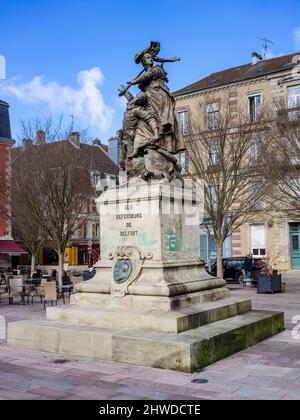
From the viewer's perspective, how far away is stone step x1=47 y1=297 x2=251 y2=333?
Answer: 7172 millimetres

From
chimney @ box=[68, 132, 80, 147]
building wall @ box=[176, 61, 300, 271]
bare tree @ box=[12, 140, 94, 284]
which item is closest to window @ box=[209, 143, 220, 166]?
bare tree @ box=[12, 140, 94, 284]

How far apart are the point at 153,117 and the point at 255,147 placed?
13345mm

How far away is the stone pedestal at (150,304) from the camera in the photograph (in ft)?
22.5

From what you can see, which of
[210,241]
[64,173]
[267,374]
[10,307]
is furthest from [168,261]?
[210,241]

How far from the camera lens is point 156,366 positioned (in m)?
6.56

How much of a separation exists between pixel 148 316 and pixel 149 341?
731mm

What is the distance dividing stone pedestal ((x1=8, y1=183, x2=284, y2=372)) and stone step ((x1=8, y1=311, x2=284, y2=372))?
0.01 metres

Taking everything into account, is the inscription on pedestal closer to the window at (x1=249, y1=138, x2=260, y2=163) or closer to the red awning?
the window at (x1=249, y1=138, x2=260, y2=163)

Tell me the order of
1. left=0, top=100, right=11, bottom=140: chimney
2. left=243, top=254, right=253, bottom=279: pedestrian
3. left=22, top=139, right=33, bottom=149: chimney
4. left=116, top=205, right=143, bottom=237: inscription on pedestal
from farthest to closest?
left=0, top=100, right=11, bottom=140: chimney < left=243, top=254, right=253, bottom=279: pedestrian < left=22, top=139, right=33, bottom=149: chimney < left=116, top=205, right=143, bottom=237: inscription on pedestal

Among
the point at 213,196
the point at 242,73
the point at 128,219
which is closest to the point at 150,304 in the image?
the point at 128,219

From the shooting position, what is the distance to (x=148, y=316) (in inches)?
288

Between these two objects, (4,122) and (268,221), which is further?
(4,122)

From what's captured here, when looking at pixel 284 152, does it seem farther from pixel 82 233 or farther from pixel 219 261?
pixel 82 233

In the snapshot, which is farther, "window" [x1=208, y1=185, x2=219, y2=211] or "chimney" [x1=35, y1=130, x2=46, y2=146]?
"chimney" [x1=35, y1=130, x2=46, y2=146]
